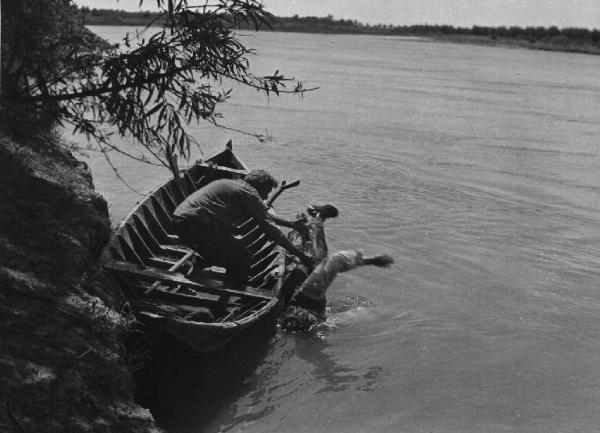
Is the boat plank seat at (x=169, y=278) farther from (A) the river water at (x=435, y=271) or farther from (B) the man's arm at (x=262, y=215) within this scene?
(A) the river water at (x=435, y=271)

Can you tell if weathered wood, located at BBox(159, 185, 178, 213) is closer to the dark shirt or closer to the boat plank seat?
the dark shirt

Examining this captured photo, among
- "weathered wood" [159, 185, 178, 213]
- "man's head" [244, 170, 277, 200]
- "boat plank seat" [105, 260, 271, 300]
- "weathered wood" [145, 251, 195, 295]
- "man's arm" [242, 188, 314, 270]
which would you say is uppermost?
"man's head" [244, 170, 277, 200]

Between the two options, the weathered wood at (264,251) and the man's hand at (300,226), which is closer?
the man's hand at (300,226)

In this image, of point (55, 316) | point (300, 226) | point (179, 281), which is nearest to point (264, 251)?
point (300, 226)

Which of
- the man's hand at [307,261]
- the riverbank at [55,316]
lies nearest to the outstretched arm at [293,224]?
the man's hand at [307,261]

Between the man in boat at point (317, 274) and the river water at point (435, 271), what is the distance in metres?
0.29

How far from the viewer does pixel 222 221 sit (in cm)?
848

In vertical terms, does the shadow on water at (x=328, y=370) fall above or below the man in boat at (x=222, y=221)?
below

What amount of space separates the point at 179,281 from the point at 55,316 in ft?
6.18

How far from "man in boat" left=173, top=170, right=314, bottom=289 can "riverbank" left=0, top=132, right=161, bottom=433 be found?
1.06 metres

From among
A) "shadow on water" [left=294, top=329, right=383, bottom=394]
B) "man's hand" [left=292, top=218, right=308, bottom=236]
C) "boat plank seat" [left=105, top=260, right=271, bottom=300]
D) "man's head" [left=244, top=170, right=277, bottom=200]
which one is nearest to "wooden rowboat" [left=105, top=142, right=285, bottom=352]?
"boat plank seat" [left=105, top=260, right=271, bottom=300]

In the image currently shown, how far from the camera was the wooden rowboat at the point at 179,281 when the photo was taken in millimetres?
7133

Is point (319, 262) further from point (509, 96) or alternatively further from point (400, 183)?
point (509, 96)

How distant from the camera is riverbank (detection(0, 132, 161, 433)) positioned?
17.8ft
